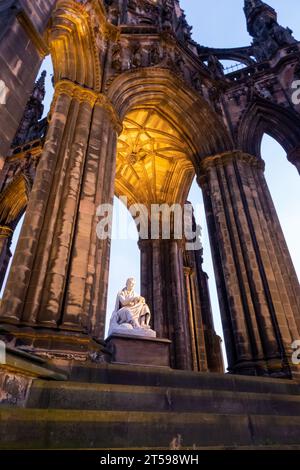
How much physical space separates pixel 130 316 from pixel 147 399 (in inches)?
92.0

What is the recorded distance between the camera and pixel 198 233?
1617 centimetres

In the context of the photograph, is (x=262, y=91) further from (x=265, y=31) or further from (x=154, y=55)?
(x=265, y=31)

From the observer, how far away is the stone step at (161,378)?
4000 millimetres

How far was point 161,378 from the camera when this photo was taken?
4.24m

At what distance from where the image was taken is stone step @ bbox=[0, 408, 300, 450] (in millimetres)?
2400

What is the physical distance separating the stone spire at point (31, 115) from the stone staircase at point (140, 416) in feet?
42.9

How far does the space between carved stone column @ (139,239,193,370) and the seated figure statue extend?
5.55 meters

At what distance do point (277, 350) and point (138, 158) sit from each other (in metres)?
10.5

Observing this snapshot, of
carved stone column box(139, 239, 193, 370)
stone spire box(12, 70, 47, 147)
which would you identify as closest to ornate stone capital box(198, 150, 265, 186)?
carved stone column box(139, 239, 193, 370)

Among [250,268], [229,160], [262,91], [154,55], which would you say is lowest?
[250,268]

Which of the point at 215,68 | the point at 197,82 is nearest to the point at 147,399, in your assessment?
the point at 197,82

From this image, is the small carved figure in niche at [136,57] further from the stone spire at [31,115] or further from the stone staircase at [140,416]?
the stone staircase at [140,416]
